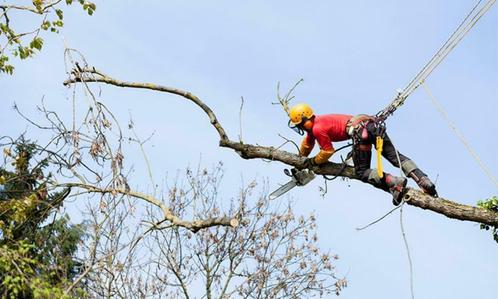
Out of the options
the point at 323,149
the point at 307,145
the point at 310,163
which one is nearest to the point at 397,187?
the point at 323,149

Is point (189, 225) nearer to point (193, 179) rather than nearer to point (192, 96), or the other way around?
point (192, 96)

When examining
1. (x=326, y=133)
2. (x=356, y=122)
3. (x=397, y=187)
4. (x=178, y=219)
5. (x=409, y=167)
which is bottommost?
(x=178, y=219)

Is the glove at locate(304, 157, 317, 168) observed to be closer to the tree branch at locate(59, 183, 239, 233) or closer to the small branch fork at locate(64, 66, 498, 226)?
the small branch fork at locate(64, 66, 498, 226)

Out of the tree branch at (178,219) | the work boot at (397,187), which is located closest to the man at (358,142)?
the work boot at (397,187)

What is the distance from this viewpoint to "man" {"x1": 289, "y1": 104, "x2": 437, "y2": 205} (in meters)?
6.88

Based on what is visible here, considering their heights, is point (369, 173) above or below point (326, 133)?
below

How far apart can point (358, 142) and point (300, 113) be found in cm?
62

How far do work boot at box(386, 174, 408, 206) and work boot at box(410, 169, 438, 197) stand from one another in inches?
8.4

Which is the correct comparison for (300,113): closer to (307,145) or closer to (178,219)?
(307,145)

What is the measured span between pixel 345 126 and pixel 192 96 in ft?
4.98

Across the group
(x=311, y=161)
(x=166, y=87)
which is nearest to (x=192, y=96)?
(x=166, y=87)

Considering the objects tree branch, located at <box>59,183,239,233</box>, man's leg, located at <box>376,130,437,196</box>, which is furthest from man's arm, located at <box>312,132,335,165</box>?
tree branch, located at <box>59,183,239,233</box>

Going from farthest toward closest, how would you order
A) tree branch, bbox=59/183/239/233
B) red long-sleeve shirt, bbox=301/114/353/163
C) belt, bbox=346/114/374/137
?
belt, bbox=346/114/374/137 < red long-sleeve shirt, bbox=301/114/353/163 < tree branch, bbox=59/183/239/233

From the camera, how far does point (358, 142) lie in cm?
707
